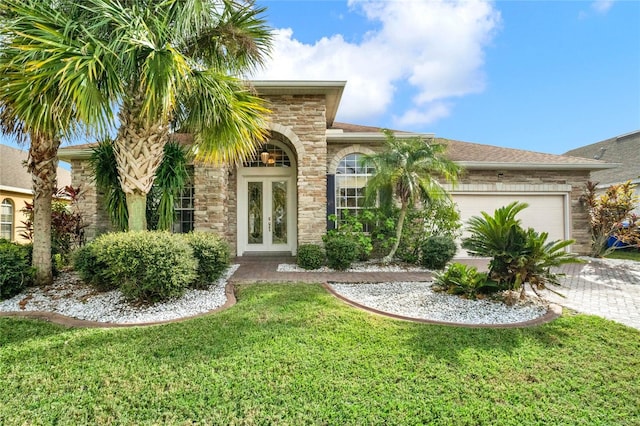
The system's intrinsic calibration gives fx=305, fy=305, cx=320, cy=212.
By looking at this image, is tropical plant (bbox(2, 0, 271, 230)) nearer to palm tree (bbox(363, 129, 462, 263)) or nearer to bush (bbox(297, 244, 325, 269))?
bush (bbox(297, 244, 325, 269))

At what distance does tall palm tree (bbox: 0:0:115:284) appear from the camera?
A: 4.62m

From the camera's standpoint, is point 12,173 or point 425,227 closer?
point 425,227

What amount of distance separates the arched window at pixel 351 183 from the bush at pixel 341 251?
2110 millimetres

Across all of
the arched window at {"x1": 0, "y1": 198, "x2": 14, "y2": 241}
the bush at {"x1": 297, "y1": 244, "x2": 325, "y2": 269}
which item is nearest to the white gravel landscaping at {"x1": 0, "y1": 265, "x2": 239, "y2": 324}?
the bush at {"x1": 297, "y1": 244, "x2": 325, "y2": 269}

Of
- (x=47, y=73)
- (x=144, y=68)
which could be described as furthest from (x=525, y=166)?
(x=47, y=73)

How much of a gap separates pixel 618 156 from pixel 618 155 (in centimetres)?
15

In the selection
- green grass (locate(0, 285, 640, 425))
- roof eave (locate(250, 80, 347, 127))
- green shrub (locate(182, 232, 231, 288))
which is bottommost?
green grass (locate(0, 285, 640, 425))

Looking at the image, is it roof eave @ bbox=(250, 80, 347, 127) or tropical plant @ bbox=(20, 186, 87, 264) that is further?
roof eave @ bbox=(250, 80, 347, 127)

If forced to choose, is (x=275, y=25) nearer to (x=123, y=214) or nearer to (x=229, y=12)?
(x=229, y=12)

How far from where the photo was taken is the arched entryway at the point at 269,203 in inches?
447

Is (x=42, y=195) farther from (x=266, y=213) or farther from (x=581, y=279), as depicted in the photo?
(x=581, y=279)

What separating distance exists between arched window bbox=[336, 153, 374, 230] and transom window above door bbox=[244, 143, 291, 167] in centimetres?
216

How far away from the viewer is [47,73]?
15.0 feet

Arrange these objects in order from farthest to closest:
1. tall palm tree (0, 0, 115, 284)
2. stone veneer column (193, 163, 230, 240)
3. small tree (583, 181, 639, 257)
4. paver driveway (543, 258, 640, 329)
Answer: small tree (583, 181, 639, 257)
stone veneer column (193, 163, 230, 240)
paver driveway (543, 258, 640, 329)
tall palm tree (0, 0, 115, 284)
